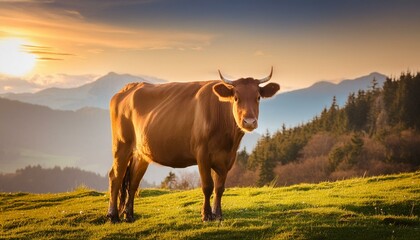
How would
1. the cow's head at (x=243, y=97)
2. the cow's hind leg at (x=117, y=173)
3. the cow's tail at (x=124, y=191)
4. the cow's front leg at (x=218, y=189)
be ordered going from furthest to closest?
1. the cow's tail at (x=124, y=191)
2. the cow's hind leg at (x=117, y=173)
3. the cow's front leg at (x=218, y=189)
4. the cow's head at (x=243, y=97)

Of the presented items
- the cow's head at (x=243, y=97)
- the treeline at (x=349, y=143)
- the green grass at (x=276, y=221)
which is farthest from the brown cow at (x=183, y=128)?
the treeline at (x=349, y=143)

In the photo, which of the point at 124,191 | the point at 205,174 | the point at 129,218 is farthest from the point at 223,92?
the point at 129,218

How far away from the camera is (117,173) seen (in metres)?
15.8

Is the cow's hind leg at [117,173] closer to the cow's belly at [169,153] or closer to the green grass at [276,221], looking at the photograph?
the green grass at [276,221]

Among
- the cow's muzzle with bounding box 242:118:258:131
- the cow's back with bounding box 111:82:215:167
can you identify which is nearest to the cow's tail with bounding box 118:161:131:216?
the cow's back with bounding box 111:82:215:167

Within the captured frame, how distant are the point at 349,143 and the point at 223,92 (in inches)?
4462

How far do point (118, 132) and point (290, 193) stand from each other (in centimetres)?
880

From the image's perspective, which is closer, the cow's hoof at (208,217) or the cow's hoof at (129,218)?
the cow's hoof at (208,217)

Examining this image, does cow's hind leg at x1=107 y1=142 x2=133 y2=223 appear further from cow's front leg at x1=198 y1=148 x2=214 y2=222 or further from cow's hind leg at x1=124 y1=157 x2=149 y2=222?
cow's front leg at x1=198 y1=148 x2=214 y2=222

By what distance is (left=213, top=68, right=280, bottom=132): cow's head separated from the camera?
12.6 meters

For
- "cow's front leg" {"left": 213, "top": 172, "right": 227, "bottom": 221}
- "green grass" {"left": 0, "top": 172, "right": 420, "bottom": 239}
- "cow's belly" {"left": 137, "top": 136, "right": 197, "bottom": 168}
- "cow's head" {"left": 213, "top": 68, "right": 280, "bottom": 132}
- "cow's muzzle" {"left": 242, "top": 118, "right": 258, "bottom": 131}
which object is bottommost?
"green grass" {"left": 0, "top": 172, "right": 420, "bottom": 239}

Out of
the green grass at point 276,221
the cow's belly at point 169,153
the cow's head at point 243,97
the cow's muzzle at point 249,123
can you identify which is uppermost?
the cow's head at point 243,97

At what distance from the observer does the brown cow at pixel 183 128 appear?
13273 millimetres

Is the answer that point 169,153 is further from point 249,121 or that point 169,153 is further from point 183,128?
point 249,121
